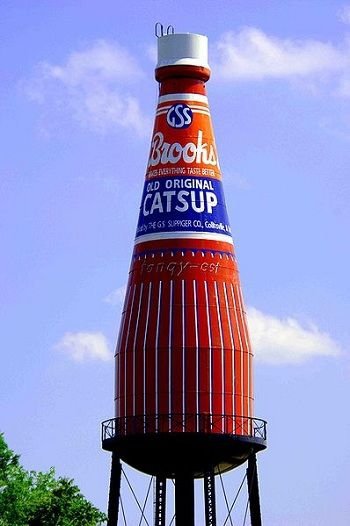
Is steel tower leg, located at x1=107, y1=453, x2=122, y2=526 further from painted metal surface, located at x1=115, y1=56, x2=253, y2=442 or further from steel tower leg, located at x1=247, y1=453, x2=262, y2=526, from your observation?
steel tower leg, located at x1=247, y1=453, x2=262, y2=526

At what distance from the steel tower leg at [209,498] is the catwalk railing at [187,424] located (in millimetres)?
2717

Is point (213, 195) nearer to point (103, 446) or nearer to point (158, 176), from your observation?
point (158, 176)

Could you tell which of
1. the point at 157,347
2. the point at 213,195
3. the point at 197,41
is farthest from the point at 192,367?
the point at 197,41

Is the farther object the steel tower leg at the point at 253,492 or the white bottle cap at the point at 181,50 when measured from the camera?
the white bottle cap at the point at 181,50

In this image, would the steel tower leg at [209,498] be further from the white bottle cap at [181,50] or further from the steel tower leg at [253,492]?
the white bottle cap at [181,50]

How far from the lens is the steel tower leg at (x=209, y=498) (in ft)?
346

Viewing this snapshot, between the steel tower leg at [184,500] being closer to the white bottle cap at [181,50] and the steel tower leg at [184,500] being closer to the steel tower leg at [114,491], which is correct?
the steel tower leg at [114,491]

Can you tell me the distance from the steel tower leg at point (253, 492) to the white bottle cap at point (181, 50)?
732 inches

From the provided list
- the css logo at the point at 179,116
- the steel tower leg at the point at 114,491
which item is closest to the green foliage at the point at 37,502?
the steel tower leg at the point at 114,491

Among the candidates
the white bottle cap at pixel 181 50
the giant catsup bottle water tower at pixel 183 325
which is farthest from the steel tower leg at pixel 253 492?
the white bottle cap at pixel 181 50

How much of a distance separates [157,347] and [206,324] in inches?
98.5

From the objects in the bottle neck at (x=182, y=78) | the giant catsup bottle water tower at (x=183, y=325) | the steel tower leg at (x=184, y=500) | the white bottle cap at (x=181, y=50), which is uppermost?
the white bottle cap at (x=181, y=50)

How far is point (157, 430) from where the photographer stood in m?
104

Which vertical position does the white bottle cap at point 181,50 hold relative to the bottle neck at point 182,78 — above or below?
above
